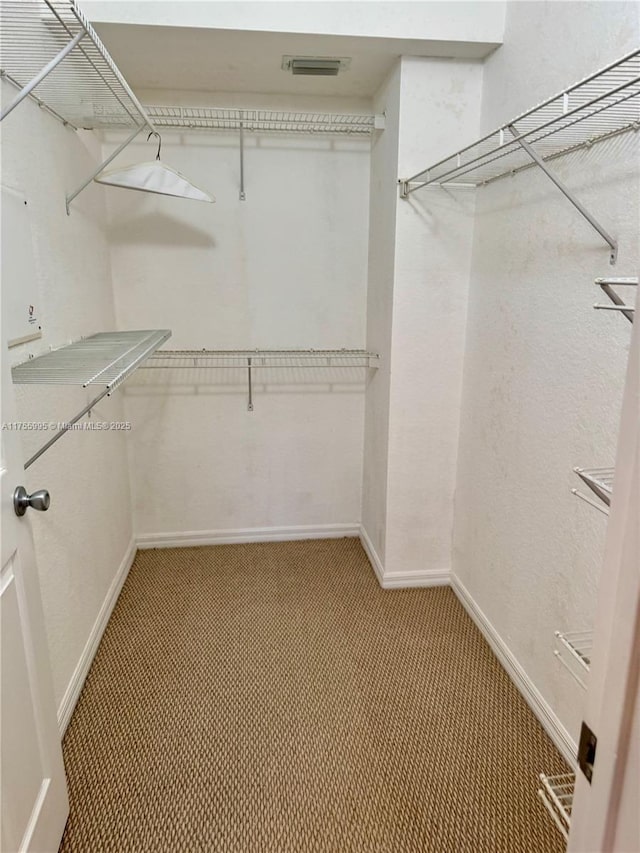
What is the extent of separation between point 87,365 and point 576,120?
4.57 feet

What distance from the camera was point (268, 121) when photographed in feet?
8.05

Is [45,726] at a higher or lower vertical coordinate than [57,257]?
lower

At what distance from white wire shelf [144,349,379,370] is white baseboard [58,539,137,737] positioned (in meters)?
1.00

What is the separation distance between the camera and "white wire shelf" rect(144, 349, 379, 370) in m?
2.74

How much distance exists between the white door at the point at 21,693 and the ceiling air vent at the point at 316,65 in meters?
1.73

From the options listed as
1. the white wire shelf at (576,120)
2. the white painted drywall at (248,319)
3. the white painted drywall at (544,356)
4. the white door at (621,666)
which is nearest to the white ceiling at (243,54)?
the white painted drywall at (248,319)

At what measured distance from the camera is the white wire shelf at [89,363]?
1.32m

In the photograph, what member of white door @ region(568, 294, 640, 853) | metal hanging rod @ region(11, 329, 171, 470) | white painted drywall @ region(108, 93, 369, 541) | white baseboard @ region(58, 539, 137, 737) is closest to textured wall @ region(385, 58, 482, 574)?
white painted drywall @ region(108, 93, 369, 541)

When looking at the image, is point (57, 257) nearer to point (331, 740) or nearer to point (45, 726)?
point (45, 726)

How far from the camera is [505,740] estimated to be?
5.63ft

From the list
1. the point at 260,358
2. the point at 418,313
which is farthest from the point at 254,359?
the point at 418,313

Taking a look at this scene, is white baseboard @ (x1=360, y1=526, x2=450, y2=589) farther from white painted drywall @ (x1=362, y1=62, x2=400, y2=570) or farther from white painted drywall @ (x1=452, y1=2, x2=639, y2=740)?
white painted drywall @ (x1=452, y1=2, x2=639, y2=740)

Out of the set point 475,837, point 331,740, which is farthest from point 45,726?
point 475,837

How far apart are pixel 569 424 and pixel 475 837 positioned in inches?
45.7
